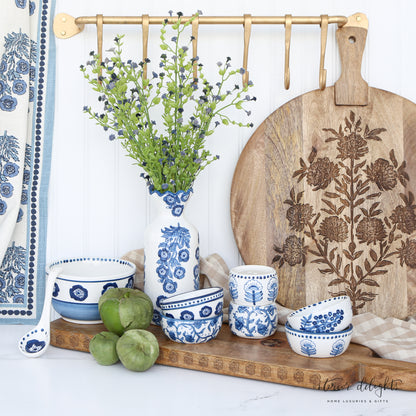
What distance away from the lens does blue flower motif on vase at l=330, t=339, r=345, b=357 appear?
0.95m

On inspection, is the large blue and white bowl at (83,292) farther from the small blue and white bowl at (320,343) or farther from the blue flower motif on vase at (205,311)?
the small blue and white bowl at (320,343)

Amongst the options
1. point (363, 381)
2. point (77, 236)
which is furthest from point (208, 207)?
point (363, 381)

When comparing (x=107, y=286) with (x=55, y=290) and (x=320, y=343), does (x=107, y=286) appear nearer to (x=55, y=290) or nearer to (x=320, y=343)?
(x=55, y=290)

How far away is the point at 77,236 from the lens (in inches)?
51.4

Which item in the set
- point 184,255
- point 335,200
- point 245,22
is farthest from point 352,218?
point 245,22

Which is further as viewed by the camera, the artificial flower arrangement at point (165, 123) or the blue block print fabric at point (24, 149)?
the blue block print fabric at point (24, 149)

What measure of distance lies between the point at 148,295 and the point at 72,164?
40 centimetres

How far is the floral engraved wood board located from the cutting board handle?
0.7 inches

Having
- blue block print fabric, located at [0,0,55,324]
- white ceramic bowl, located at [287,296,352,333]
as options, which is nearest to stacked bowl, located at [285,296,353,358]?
white ceramic bowl, located at [287,296,352,333]

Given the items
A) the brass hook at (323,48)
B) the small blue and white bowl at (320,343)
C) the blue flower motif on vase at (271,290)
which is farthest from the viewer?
the brass hook at (323,48)

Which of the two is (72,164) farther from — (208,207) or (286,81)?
(286,81)

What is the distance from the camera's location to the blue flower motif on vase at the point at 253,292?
3.39 feet

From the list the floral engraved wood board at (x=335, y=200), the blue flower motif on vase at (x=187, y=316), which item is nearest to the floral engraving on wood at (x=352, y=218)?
the floral engraved wood board at (x=335, y=200)

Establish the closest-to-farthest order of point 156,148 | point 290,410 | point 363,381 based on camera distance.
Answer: point 290,410 < point 363,381 < point 156,148
